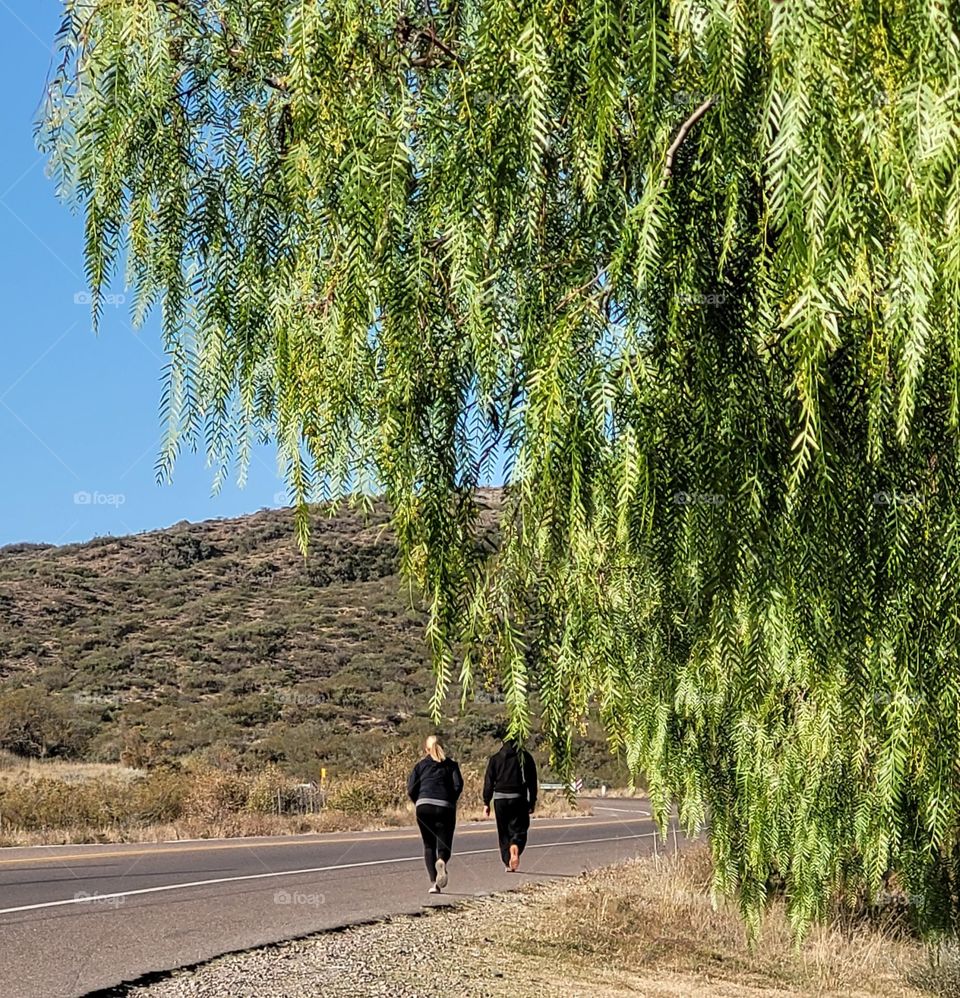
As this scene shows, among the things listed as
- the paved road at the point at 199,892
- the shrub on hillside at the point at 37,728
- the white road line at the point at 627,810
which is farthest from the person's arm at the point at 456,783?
the shrub on hillside at the point at 37,728

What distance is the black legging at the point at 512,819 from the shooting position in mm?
13656

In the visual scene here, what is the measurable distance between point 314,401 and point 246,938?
664 centimetres

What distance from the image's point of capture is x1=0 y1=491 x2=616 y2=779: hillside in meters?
34.9

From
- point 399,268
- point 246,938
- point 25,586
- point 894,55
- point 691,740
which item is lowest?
point 246,938

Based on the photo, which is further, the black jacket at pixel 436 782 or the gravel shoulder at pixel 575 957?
the black jacket at pixel 436 782

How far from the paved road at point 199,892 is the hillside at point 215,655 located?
14.2 m

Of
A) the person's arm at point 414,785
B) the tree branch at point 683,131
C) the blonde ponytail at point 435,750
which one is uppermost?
the tree branch at point 683,131

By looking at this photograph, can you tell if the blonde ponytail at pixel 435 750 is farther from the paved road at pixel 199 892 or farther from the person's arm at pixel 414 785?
the paved road at pixel 199 892

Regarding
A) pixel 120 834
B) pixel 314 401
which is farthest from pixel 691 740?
pixel 120 834

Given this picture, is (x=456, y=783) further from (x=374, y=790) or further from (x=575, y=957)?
(x=374, y=790)

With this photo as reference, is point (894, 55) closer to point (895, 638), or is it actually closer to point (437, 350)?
point (437, 350)

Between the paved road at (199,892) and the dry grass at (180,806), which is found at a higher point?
the dry grass at (180,806)

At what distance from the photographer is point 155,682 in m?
40.8

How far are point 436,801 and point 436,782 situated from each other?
0.23 metres
